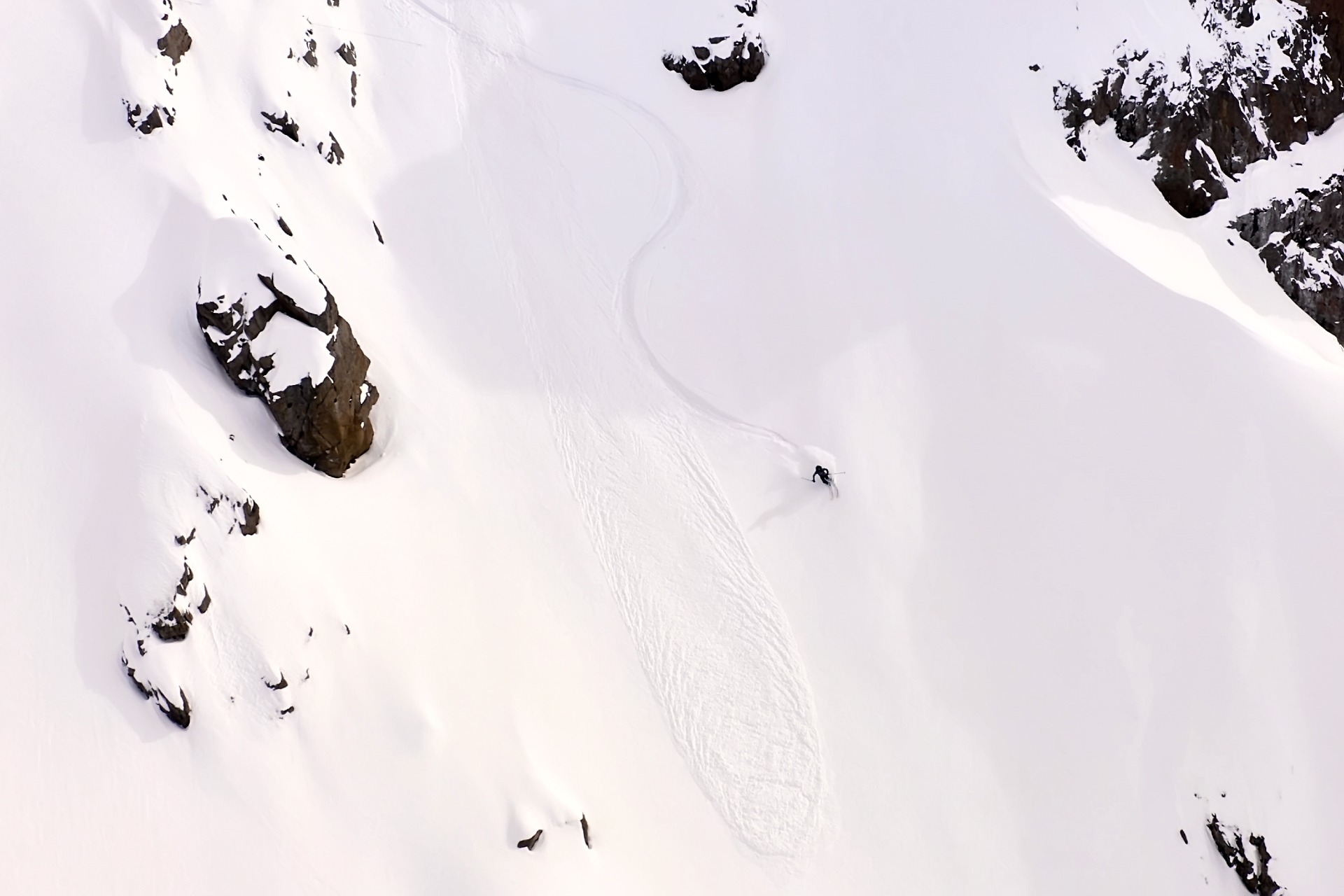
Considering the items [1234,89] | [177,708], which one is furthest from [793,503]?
[1234,89]

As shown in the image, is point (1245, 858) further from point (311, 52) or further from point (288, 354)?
point (311, 52)

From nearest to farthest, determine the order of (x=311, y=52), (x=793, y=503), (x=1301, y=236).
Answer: (x=793, y=503) < (x=311, y=52) < (x=1301, y=236)

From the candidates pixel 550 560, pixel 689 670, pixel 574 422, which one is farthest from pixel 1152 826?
pixel 574 422

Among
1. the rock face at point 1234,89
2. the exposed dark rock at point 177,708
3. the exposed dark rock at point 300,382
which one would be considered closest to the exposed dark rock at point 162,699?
the exposed dark rock at point 177,708

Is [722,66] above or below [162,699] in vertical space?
above

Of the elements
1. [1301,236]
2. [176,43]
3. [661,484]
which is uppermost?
[176,43]

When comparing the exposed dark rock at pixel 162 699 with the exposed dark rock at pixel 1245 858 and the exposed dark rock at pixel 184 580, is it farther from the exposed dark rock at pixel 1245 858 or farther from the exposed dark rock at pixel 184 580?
the exposed dark rock at pixel 1245 858

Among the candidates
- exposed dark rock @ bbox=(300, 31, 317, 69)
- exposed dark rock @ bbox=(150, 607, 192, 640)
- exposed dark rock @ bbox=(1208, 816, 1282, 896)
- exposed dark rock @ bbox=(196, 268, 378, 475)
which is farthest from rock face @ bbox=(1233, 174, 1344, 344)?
exposed dark rock @ bbox=(150, 607, 192, 640)
